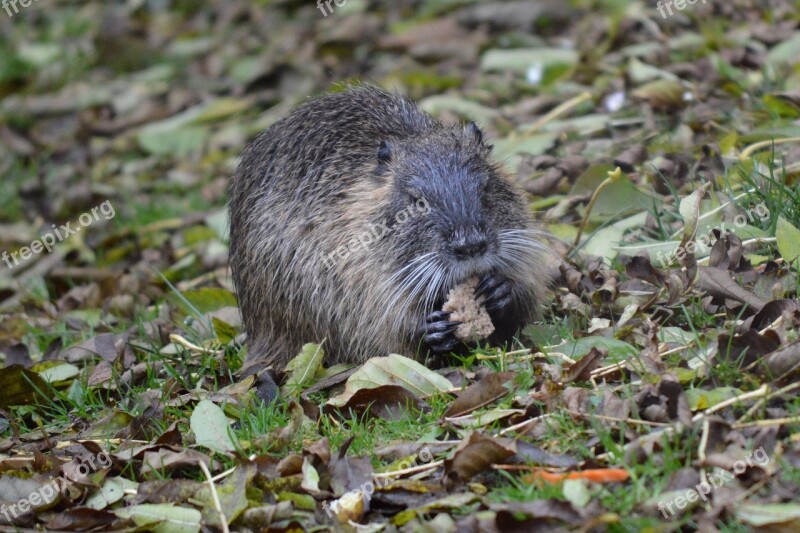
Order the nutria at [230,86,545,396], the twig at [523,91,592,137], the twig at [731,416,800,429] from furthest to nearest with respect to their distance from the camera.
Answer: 1. the twig at [523,91,592,137]
2. the nutria at [230,86,545,396]
3. the twig at [731,416,800,429]

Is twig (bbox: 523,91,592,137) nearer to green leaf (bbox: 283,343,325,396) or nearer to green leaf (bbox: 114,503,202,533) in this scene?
green leaf (bbox: 283,343,325,396)

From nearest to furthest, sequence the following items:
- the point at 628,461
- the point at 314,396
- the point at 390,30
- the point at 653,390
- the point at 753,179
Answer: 1. the point at 628,461
2. the point at 653,390
3. the point at 314,396
4. the point at 753,179
5. the point at 390,30

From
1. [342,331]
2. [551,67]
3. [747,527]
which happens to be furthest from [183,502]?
[551,67]

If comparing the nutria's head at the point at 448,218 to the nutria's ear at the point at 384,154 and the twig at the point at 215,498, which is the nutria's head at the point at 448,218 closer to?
the nutria's ear at the point at 384,154

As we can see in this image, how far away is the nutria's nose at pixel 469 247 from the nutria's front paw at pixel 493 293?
188 mm

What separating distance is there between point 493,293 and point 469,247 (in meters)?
0.28

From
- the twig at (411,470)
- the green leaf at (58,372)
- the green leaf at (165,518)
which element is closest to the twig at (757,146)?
the twig at (411,470)

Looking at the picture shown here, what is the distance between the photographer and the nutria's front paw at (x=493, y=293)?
448 centimetres

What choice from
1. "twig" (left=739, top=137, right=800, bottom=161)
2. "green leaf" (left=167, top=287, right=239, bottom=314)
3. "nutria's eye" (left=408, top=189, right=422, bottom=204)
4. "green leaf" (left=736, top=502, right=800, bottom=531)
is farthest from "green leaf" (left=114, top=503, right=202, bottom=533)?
"twig" (left=739, top=137, right=800, bottom=161)

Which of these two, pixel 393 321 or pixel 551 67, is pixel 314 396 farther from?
pixel 551 67

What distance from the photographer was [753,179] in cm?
491

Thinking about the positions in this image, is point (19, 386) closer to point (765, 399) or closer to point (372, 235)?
point (372, 235)

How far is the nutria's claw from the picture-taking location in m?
4.48

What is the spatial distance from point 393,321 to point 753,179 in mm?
1809
